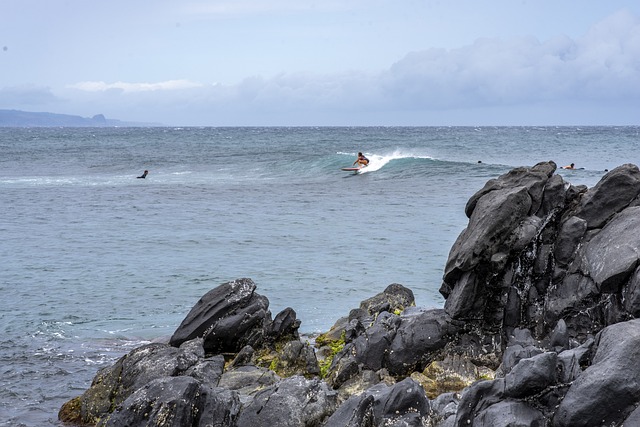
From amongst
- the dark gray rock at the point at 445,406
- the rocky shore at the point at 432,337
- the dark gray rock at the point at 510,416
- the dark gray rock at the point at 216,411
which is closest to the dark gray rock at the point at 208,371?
the rocky shore at the point at 432,337

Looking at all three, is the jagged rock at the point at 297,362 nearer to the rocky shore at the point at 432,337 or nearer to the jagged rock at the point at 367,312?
the rocky shore at the point at 432,337

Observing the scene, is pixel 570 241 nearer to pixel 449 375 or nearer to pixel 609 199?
pixel 609 199

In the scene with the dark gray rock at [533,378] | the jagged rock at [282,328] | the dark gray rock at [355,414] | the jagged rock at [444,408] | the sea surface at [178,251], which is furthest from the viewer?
the sea surface at [178,251]

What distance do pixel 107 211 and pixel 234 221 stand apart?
26.9 ft

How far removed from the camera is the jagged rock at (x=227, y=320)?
16.5m

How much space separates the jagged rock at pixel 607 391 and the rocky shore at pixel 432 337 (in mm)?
804

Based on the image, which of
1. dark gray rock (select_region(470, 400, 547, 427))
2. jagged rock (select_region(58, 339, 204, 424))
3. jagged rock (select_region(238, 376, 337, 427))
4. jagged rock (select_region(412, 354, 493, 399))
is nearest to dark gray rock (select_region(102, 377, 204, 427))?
jagged rock (select_region(238, 376, 337, 427))

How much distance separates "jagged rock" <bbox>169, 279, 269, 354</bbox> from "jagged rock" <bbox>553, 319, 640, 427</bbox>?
8369 mm

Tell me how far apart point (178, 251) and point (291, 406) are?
17.7 meters

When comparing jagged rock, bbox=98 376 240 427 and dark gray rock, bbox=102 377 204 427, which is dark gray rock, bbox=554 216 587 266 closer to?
jagged rock, bbox=98 376 240 427

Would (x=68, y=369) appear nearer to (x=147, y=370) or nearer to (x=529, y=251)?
(x=147, y=370)

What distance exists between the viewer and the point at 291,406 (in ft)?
38.0

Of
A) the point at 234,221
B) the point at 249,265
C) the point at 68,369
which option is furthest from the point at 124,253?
the point at 68,369

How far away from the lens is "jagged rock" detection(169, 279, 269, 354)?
54.0 ft
